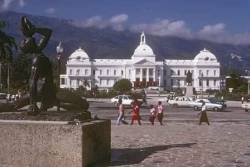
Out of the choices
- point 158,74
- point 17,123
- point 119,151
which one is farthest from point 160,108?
point 158,74

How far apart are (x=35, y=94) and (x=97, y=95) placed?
2865 inches

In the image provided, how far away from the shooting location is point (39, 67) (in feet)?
34.1

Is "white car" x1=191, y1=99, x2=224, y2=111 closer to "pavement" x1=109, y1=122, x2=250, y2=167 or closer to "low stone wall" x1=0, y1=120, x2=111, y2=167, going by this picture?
"pavement" x1=109, y1=122, x2=250, y2=167

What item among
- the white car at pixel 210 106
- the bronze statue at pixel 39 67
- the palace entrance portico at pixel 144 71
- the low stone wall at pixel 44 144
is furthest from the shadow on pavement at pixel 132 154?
the palace entrance portico at pixel 144 71

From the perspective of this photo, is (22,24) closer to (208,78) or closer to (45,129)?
(45,129)

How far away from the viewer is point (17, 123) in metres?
9.59

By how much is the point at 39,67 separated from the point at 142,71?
504ft

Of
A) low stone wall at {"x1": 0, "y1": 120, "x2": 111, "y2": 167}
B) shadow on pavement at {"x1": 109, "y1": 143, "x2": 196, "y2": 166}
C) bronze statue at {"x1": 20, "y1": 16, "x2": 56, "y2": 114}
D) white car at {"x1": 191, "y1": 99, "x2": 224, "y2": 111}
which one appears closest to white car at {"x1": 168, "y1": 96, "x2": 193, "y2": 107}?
white car at {"x1": 191, "y1": 99, "x2": 224, "y2": 111}

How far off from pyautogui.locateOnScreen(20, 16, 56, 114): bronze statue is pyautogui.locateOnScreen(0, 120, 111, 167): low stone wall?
0.89 meters

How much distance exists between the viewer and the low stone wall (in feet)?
30.8

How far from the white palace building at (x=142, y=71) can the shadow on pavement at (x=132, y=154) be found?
148 metres

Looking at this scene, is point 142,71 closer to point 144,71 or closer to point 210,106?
point 144,71

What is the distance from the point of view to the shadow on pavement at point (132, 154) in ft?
36.0

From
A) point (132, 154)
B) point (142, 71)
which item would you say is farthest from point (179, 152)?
point (142, 71)
